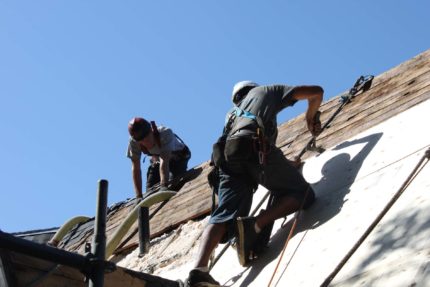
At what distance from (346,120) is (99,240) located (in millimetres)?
3551

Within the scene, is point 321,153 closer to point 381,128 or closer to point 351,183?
point 381,128

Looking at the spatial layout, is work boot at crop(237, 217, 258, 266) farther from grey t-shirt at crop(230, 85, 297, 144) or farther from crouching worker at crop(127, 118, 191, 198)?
crouching worker at crop(127, 118, 191, 198)

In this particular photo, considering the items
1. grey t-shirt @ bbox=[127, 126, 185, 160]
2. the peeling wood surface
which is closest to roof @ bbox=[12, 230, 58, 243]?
the peeling wood surface

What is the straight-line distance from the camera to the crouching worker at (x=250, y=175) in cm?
438

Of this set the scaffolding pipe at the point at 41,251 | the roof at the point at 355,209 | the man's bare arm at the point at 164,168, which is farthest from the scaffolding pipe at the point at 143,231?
the scaffolding pipe at the point at 41,251

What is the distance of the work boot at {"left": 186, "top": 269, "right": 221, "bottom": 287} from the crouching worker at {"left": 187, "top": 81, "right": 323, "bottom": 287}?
0.13 metres

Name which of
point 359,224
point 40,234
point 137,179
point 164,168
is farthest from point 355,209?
point 40,234

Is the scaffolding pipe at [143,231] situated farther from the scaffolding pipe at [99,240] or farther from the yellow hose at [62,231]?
the scaffolding pipe at [99,240]

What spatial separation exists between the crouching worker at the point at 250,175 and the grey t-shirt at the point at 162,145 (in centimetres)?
313

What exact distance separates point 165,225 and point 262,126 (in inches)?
74.5

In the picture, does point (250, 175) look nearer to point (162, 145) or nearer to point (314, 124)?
point (314, 124)

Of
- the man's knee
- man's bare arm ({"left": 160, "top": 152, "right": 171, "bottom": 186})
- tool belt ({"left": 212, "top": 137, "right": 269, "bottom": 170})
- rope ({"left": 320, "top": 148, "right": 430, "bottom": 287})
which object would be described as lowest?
rope ({"left": 320, "top": 148, "right": 430, "bottom": 287})

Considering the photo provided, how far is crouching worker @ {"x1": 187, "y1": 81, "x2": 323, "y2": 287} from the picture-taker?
4.38 meters

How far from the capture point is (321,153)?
545 centimetres
